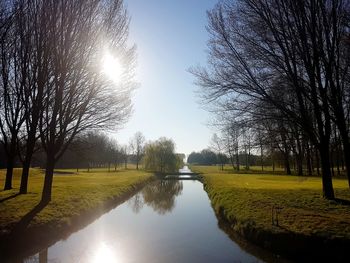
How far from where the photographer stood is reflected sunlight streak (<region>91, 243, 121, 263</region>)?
488 inches

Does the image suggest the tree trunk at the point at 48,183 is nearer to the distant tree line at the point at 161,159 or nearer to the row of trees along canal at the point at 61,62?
the row of trees along canal at the point at 61,62

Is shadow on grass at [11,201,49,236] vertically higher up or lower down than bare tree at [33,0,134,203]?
lower down

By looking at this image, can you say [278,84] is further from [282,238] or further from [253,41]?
[282,238]

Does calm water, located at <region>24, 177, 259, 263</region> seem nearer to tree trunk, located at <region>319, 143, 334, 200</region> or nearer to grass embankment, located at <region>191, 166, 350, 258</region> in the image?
grass embankment, located at <region>191, 166, 350, 258</region>

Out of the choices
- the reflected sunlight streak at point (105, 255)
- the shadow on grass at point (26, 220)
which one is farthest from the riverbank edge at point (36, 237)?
the reflected sunlight streak at point (105, 255)

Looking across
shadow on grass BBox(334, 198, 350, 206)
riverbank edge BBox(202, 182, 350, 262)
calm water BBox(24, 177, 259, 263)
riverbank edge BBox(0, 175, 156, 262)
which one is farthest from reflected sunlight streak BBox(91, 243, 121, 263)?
shadow on grass BBox(334, 198, 350, 206)

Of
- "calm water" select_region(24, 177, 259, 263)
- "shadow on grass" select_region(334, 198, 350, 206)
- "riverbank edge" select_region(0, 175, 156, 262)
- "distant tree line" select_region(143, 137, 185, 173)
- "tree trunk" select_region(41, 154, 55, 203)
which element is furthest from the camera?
"distant tree line" select_region(143, 137, 185, 173)

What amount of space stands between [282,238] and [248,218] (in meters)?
3.31

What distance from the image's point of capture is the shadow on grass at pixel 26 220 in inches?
535

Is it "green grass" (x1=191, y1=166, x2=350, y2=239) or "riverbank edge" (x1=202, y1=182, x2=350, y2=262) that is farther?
"green grass" (x1=191, y1=166, x2=350, y2=239)

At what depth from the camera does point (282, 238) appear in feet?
43.1

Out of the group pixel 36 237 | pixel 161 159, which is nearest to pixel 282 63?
pixel 36 237

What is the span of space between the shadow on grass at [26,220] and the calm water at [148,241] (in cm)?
145

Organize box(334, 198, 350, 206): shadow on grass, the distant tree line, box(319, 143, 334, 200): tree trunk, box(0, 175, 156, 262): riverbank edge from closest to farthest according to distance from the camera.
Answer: box(0, 175, 156, 262): riverbank edge
box(334, 198, 350, 206): shadow on grass
box(319, 143, 334, 200): tree trunk
the distant tree line
